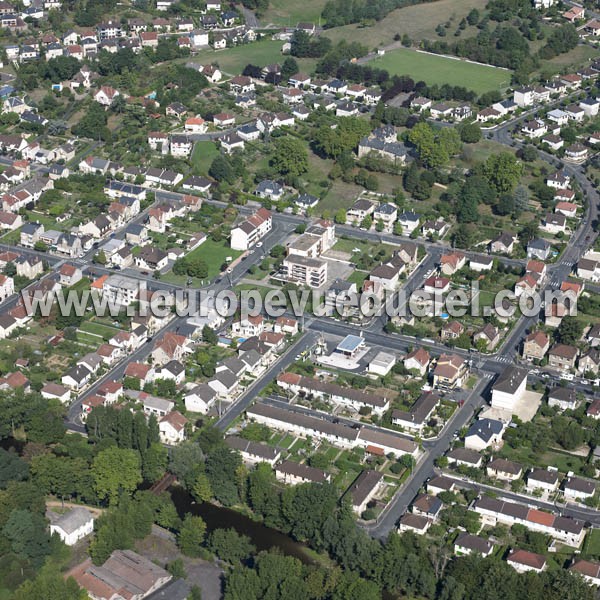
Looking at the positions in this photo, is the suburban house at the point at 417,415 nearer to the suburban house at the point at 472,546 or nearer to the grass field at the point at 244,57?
the suburban house at the point at 472,546

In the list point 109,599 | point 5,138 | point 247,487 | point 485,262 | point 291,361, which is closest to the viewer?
point 109,599

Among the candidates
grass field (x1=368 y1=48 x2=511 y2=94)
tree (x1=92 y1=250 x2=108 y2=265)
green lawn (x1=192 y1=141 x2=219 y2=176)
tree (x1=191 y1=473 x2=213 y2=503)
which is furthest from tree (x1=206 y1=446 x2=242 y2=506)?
grass field (x1=368 y1=48 x2=511 y2=94)

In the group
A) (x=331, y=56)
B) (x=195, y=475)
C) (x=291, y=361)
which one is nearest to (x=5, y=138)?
(x=331, y=56)

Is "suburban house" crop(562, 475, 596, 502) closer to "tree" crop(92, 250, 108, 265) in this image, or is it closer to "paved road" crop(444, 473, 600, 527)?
"paved road" crop(444, 473, 600, 527)

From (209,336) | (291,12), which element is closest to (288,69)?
(291,12)

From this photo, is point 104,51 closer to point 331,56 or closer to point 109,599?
point 331,56

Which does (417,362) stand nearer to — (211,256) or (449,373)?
(449,373)
